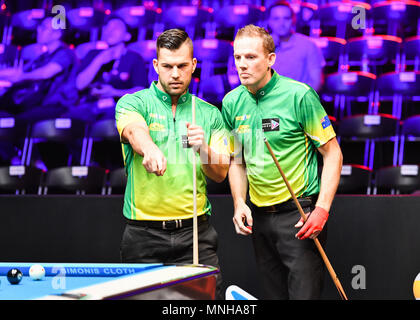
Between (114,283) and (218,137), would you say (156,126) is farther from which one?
(114,283)

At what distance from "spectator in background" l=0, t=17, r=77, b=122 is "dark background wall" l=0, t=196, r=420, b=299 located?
1.51 metres

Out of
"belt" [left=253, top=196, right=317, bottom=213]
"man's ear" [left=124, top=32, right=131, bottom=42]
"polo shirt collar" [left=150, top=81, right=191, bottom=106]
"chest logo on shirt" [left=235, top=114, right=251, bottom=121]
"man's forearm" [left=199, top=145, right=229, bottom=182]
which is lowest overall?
"belt" [left=253, top=196, right=317, bottom=213]

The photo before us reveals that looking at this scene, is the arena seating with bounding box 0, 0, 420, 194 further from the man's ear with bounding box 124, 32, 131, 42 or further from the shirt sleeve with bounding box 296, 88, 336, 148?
the shirt sleeve with bounding box 296, 88, 336, 148

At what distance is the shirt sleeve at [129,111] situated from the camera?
6.91 ft

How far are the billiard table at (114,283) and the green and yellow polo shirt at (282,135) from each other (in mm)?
879

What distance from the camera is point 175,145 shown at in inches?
86.1

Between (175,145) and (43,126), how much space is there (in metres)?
2.28

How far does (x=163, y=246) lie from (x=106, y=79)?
8.94 feet

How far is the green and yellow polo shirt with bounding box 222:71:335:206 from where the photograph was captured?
2.22m

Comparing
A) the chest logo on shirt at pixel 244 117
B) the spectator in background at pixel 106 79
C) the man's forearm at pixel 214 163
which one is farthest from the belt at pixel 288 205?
the spectator in background at pixel 106 79

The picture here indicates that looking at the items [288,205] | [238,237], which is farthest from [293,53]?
[288,205]

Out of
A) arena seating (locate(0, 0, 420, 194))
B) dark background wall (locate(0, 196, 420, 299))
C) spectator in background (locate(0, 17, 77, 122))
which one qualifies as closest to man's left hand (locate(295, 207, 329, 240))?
dark background wall (locate(0, 196, 420, 299))

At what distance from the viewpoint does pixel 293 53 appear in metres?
3.94

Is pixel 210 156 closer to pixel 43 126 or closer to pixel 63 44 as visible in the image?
pixel 43 126
